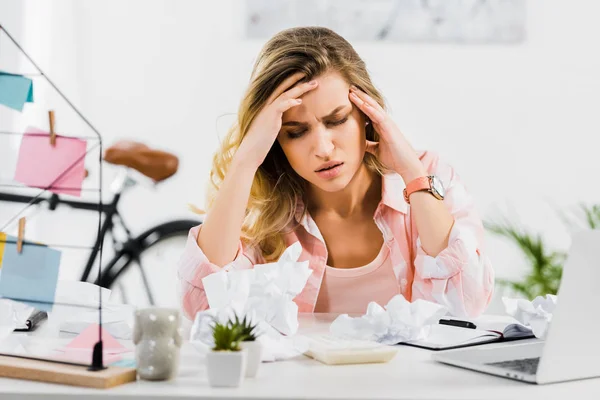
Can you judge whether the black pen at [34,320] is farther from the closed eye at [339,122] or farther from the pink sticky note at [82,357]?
the closed eye at [339,122]

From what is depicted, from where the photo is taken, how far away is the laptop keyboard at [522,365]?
3.01 feet

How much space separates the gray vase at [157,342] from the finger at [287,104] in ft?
2.39

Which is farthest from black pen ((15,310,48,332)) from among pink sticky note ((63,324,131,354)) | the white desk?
the white desk

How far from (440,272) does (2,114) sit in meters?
2.10

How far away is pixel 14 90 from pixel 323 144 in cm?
70

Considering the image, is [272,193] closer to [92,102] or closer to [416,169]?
[416,169]

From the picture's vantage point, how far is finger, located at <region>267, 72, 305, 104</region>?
5.29 feet

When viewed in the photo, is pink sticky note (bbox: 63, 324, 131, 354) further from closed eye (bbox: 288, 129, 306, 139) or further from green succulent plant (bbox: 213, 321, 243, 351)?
closed eye (bbox: 288, 129, 306, 139)

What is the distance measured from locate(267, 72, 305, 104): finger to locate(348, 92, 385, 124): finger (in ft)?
Result: 0.40

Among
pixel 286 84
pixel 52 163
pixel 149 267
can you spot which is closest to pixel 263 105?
pixel 286 84

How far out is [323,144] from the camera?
1.54m

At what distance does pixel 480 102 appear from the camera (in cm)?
335

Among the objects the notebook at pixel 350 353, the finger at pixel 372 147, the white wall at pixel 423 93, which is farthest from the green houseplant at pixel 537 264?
the notebook at pixel 350 353

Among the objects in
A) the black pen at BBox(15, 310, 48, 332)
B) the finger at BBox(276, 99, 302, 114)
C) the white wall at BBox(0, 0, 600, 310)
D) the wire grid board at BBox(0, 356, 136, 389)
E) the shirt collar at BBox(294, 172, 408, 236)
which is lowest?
the wire grid board at BBox(0, 356, 136, 389)
